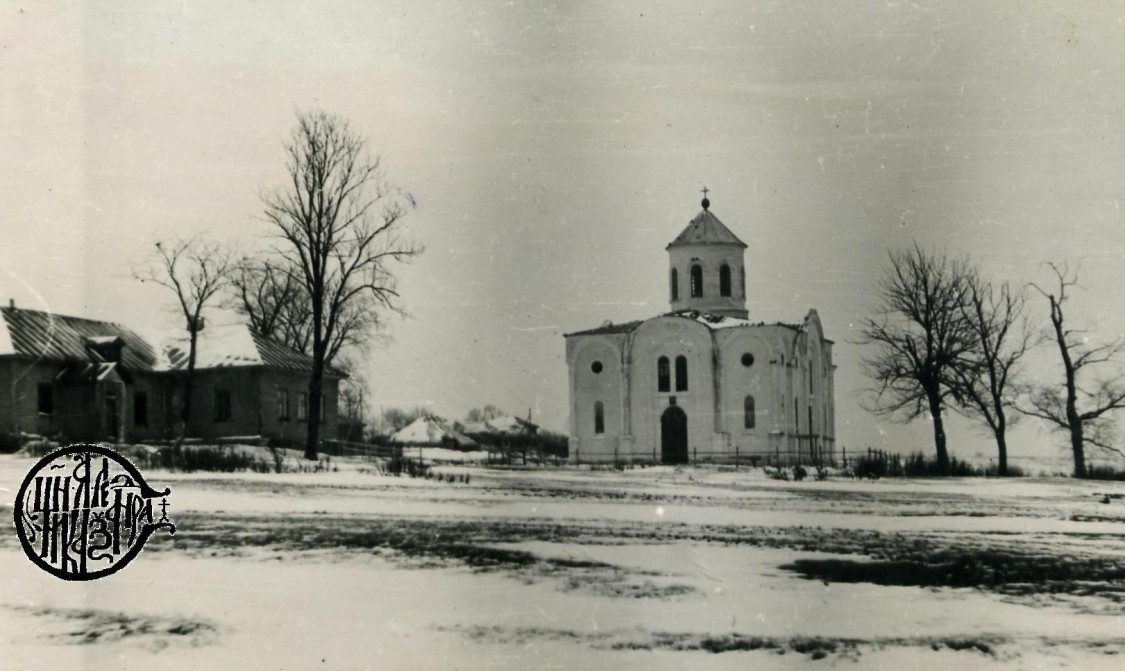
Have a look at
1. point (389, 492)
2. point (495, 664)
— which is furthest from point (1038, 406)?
point (389, 492)

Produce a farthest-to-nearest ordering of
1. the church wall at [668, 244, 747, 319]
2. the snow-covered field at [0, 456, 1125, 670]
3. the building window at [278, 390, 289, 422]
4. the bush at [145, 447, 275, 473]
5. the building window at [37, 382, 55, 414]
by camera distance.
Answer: the building window at [278, 390, 289, 422]
the bush at [145, 447, 275, 473]
the building window at [37, 382, 55, 414]
the church wall at [668, 244, 747, 319]
the snow-covered field at [0, 456, 1125, 670]

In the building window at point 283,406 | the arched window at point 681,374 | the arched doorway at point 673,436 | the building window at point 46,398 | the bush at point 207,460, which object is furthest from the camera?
the building window at point 283,406

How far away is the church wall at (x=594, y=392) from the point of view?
13664 mm

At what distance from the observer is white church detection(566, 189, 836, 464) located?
1288cm

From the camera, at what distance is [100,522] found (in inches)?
460

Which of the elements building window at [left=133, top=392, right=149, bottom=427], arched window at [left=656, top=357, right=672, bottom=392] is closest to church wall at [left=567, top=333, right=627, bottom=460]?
arched window at [left=656, top=357, right=672, bottom=392]

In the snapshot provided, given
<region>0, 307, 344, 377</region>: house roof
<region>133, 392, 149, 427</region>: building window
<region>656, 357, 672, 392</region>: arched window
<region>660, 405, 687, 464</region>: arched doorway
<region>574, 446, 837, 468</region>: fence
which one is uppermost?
<region>0, 307, 344, 377</region>: house roof

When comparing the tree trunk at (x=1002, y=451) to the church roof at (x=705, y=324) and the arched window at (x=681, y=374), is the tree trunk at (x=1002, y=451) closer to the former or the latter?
the church roof at (x=705, y=324)

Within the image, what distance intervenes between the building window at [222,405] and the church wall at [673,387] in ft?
19.0

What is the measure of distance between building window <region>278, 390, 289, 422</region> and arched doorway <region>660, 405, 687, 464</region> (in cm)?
595

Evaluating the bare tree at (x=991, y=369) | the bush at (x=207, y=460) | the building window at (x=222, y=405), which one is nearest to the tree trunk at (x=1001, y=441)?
the bare tree at (x=991, y=369)

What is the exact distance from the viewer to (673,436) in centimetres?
1503

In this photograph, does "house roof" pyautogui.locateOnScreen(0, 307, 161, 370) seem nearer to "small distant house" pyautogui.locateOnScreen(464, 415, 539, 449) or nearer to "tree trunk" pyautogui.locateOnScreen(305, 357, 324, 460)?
"tree trunk" pyautogui.locateOnScreen(305, 357, 324, 460)

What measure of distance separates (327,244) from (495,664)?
5.78 meters
